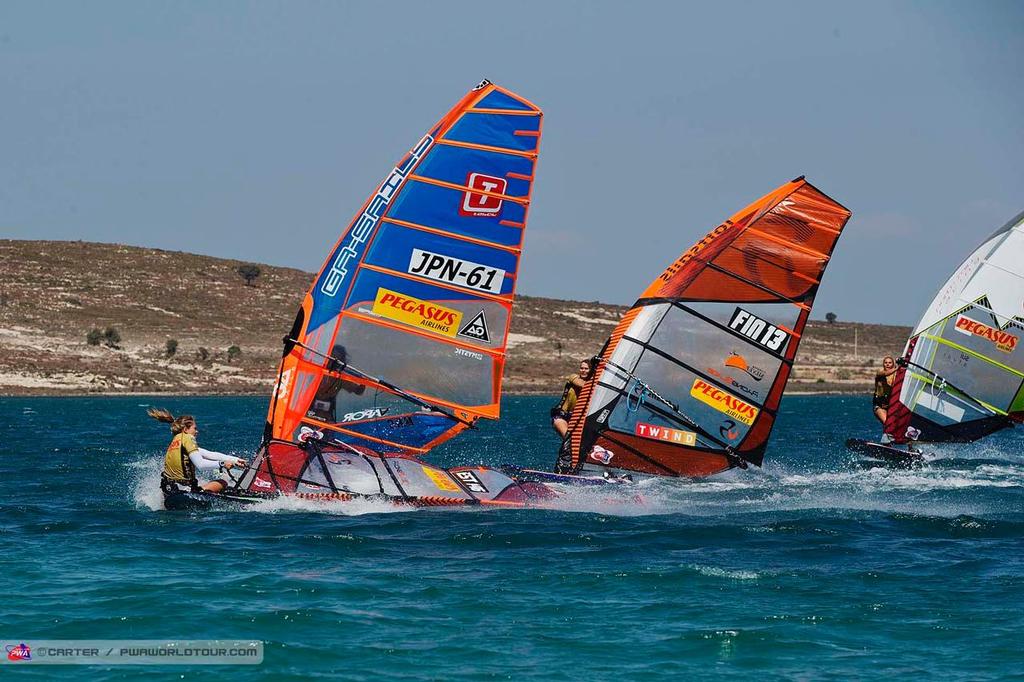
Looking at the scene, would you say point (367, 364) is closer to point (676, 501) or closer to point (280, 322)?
point (676, 501)

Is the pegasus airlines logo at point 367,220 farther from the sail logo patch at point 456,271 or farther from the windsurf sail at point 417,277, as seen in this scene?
the sail logo patch at point 456,271

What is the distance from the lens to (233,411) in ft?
169

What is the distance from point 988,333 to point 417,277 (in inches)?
605

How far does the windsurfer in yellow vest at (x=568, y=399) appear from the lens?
23.1 metres

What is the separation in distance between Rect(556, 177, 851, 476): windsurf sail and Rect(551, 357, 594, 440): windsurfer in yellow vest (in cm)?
47

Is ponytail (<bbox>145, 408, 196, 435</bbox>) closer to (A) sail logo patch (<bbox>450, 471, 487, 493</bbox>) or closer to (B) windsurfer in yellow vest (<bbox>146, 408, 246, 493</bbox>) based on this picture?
(B) windsurfer in yellow vest (<bbox>146, 408, 246, 493</bbox>)

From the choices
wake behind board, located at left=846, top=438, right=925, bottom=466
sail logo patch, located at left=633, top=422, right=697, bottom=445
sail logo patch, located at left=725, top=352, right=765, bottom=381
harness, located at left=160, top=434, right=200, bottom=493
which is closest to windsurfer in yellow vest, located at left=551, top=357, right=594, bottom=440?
sail logo patch, located at left=633, top=422, right=697, bottom=445

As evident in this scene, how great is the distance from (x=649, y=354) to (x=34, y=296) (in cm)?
6618

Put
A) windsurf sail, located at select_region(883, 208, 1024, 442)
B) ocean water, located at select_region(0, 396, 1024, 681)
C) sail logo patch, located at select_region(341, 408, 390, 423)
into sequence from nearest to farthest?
ocean water, located at select_region(0, 396, 1024, 681), sail logo patch, located at select_region(341, 408, 390, 423), windsurf sail, located at select_region(883, 208, 1024, 442)

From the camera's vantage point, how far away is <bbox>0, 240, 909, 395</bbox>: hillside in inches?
2591

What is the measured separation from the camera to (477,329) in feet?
64.8

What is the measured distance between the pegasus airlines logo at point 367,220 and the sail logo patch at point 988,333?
49.6 ft

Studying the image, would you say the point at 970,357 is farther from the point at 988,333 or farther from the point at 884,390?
the point at 884,390

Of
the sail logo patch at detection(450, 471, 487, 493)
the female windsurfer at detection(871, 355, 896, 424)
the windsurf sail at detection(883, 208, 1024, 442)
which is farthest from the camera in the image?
the female windsurfer at detection(871, 355, 896, 424)
